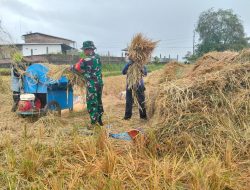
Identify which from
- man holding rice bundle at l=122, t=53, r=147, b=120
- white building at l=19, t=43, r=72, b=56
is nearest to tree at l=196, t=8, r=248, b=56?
white building at l=19, t=43, r=72, b=56

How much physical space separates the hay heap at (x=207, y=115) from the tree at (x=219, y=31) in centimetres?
3460

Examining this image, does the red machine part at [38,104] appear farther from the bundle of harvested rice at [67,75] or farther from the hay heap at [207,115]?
the hay heap at [207,115]

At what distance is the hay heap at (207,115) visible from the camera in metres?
4.44

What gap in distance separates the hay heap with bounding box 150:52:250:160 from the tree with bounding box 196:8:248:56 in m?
34.6

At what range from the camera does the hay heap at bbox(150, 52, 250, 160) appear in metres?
4.44

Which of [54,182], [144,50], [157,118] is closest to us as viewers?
[54,182]

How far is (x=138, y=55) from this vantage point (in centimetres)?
699

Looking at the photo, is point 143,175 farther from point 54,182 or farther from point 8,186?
point 8,186

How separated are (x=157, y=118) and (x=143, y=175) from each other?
1309 mm

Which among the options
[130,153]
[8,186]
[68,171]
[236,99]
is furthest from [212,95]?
[8,186]

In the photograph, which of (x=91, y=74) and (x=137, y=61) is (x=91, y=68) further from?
(x=137, y=61)

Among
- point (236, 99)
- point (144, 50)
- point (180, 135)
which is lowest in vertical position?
point (180, 135)

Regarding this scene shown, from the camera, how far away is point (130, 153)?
13.9ft

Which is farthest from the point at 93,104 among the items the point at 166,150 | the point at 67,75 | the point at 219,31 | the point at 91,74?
the point at 219,31
